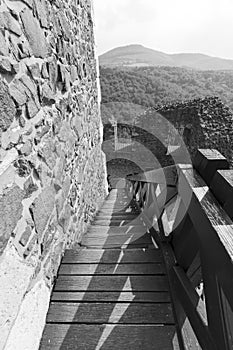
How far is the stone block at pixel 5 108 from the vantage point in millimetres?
1183

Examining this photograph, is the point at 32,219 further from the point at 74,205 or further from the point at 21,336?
the point at 74,205

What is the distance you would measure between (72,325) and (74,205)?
3.61 feet

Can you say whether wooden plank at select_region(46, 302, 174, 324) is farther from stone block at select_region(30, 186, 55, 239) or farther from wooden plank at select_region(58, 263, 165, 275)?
stone block at select_region(30, 186, 55, 239)

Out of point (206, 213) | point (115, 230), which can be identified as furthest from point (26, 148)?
point (115, 230)

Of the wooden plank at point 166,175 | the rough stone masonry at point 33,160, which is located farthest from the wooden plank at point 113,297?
the wooden plank at point 166,175

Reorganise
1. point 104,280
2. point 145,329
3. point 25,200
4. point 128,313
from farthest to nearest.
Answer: point 104,280 < point 128,313 < point 145,329 < point 25,200

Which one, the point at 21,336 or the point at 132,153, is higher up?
the point at 21,336

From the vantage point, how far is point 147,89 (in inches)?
918

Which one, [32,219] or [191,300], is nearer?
[191,300]

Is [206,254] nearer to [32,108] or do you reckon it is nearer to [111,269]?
[32,108]

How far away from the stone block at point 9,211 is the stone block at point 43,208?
0.61 feet

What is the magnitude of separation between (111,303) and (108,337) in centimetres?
24

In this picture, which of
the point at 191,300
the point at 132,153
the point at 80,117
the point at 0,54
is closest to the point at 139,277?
the point at 191,300

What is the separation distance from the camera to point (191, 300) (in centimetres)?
130
